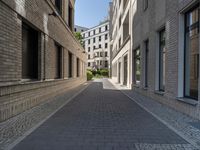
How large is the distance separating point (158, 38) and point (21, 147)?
9.25 meters

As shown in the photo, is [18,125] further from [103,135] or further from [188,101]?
[188,101]

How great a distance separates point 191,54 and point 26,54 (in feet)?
20.4

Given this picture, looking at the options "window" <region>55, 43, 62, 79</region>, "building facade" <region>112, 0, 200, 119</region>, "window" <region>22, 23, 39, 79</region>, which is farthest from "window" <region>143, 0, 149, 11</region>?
"window" <region>22, 23, 39, 79</region>

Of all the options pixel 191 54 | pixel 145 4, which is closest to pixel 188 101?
pixel 191 54

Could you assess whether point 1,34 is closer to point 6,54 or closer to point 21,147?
point 6,54

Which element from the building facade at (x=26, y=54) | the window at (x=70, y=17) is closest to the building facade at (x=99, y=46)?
the window at (x=70, y=17)

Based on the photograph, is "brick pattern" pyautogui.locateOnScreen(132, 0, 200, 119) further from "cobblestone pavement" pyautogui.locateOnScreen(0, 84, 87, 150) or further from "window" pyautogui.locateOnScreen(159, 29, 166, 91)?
"cobblestone pavement" pyautogui.locateOnScreen(0, 84, 87, 150)

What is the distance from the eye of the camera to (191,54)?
8492mm

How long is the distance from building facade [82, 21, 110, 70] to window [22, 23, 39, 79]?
225ft

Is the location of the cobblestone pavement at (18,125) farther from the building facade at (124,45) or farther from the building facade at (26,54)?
the building facade at (124,45)

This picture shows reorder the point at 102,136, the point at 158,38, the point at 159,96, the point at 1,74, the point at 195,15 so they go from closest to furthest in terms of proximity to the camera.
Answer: the point at 102,136
the point at 1,74
the point at 195,15
the point at 159,96
the point at 158,38

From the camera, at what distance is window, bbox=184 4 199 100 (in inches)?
315

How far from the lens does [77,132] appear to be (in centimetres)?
601

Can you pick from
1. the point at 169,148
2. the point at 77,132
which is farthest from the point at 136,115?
the point at 169,148
